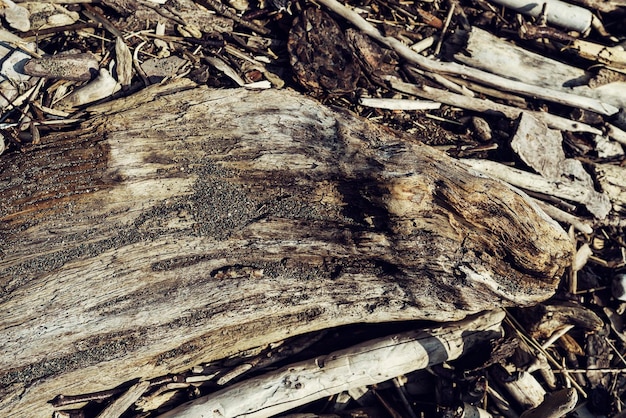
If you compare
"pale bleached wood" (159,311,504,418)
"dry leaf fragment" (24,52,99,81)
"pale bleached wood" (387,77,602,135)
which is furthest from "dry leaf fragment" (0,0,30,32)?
"pale bleached wood" (159,311,504,418)

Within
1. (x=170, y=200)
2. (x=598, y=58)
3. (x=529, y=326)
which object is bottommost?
(x=529, y=326)

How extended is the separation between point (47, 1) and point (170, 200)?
83.9 inches

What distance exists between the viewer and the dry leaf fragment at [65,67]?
14.2ft

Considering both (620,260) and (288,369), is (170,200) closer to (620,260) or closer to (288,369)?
(288,369)

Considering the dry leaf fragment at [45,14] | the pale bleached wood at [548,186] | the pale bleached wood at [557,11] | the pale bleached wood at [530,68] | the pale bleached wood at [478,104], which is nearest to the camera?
the dry leaf fragment at [45,14]

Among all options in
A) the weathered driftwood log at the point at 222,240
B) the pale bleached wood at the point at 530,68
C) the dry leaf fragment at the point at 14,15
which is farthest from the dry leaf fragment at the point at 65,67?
the pale bleached wood at the point at 530,68

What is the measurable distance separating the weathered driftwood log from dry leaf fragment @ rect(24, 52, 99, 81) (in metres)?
0.47

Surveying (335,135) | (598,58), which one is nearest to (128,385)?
(335,135)

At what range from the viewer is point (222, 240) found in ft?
13.2

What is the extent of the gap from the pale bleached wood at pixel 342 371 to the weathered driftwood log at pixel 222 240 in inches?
8.8

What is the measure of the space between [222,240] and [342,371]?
1411 millimetres

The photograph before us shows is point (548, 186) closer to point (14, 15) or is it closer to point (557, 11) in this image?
point (557, 11)

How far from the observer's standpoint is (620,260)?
16.4ft

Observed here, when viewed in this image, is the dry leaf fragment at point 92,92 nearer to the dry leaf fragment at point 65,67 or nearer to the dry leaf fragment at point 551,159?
the dry leaf fragment at point 65,67
